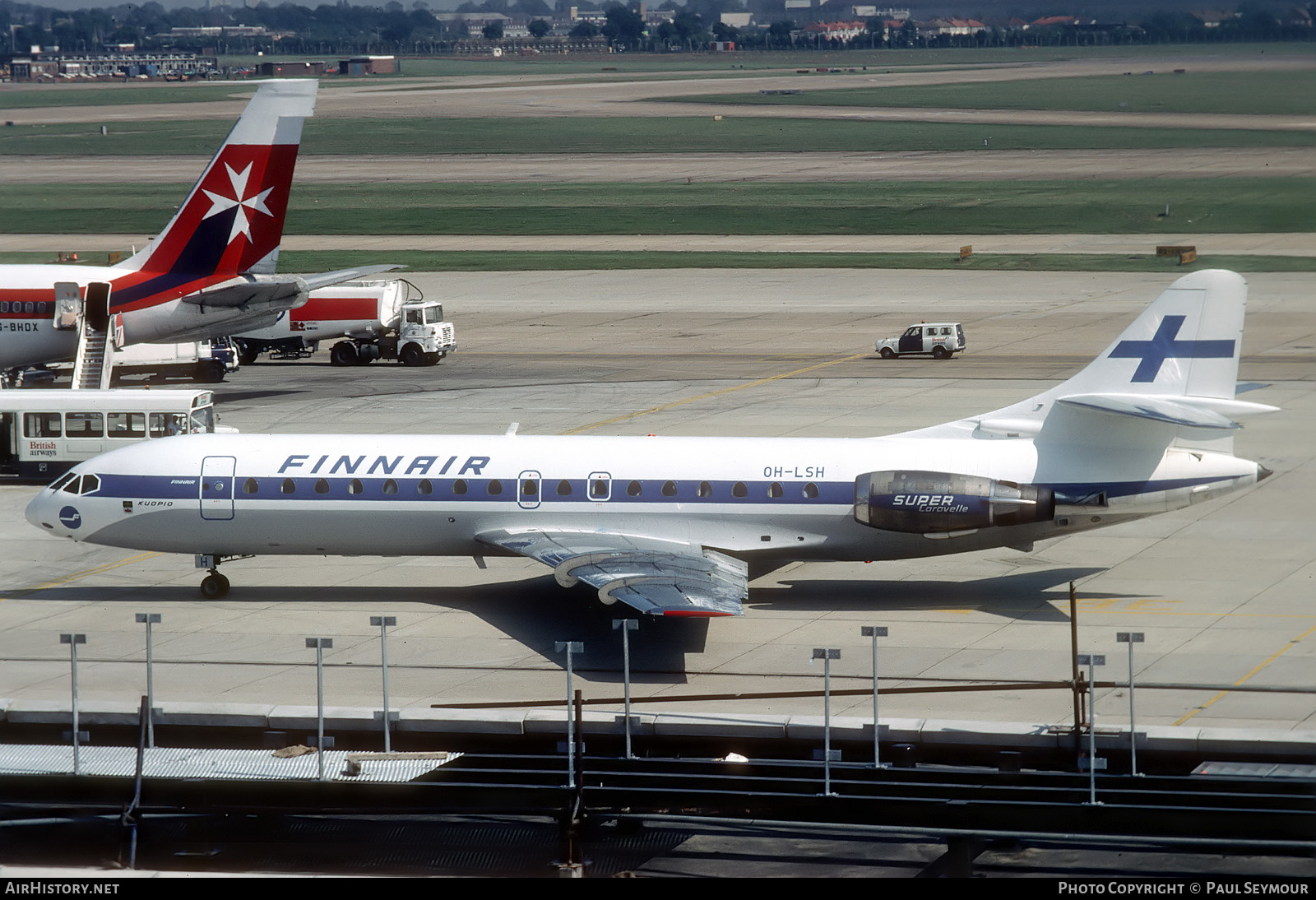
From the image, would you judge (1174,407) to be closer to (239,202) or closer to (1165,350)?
(1165,350)

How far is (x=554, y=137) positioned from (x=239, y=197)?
12936 cm

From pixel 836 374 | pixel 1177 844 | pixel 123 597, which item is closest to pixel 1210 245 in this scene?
pixel 836 374

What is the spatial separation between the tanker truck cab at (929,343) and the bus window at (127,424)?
112ft

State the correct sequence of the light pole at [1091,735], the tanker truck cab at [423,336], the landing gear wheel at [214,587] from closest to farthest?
the light pole at [1091,735], the landing gear wheel at [214,587], the tanker truck cab at [423,336]

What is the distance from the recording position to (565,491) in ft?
115

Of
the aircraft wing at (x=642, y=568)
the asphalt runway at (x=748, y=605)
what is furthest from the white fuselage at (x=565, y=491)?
the asphalt runway at (x=748, y=605)

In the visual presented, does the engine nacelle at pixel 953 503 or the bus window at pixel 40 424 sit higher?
the engine nacelle at pixel 953 503

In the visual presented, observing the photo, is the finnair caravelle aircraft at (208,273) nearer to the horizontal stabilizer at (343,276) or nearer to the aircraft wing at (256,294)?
the aircraft wing at (256,294)

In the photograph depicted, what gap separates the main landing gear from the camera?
120 ft

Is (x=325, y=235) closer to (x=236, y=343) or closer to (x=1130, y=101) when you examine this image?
(x=236, y=343)

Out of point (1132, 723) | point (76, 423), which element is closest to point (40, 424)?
point (76, 423)

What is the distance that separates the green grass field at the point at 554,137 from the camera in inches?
6678

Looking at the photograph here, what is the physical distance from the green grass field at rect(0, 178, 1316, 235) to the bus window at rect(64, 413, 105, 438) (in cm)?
6478

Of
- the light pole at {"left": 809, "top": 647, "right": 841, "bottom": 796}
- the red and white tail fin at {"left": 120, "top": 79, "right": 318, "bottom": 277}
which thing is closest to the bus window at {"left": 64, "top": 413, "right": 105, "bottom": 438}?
the red and white tail fin at {"left": 120, "top": 79, "right": 318, "bottom": 277}
